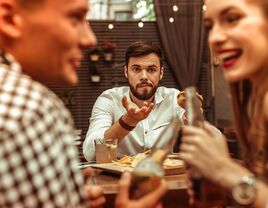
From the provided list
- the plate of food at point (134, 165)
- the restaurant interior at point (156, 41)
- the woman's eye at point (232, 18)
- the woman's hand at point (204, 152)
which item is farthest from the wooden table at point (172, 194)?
the restaurant interior at point (156, 41)

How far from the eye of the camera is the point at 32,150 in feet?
2.25

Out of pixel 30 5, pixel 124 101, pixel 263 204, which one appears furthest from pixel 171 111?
pixel 30 5

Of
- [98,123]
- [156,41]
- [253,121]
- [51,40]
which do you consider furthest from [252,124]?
[156,41]

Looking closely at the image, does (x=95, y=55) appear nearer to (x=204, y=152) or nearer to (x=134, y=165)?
(x=134, y=165)

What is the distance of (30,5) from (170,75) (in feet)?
17.0

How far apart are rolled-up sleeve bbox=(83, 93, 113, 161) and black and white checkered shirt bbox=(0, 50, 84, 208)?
162 cm

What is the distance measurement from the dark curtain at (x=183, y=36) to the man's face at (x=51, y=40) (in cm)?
507

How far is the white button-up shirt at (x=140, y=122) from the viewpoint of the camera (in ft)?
8.60

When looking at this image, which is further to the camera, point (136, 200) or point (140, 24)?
point (140, 24)

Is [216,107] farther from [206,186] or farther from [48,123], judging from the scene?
[48,123]

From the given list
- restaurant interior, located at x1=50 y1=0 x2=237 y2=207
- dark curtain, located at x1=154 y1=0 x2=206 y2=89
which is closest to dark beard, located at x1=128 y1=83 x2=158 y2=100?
restaurant interior, located at x1=50 y1=0 x2=237 y2=207

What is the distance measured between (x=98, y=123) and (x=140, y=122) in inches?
14.7

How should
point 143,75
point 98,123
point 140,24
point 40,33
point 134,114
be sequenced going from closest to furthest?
point 40,33
point 134,114
point 98,123
point 143,75
point 140,24

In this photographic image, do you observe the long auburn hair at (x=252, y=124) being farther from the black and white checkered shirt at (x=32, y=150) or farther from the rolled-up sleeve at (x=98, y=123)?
the rolled-up sleeve at (x=98, y=123)
